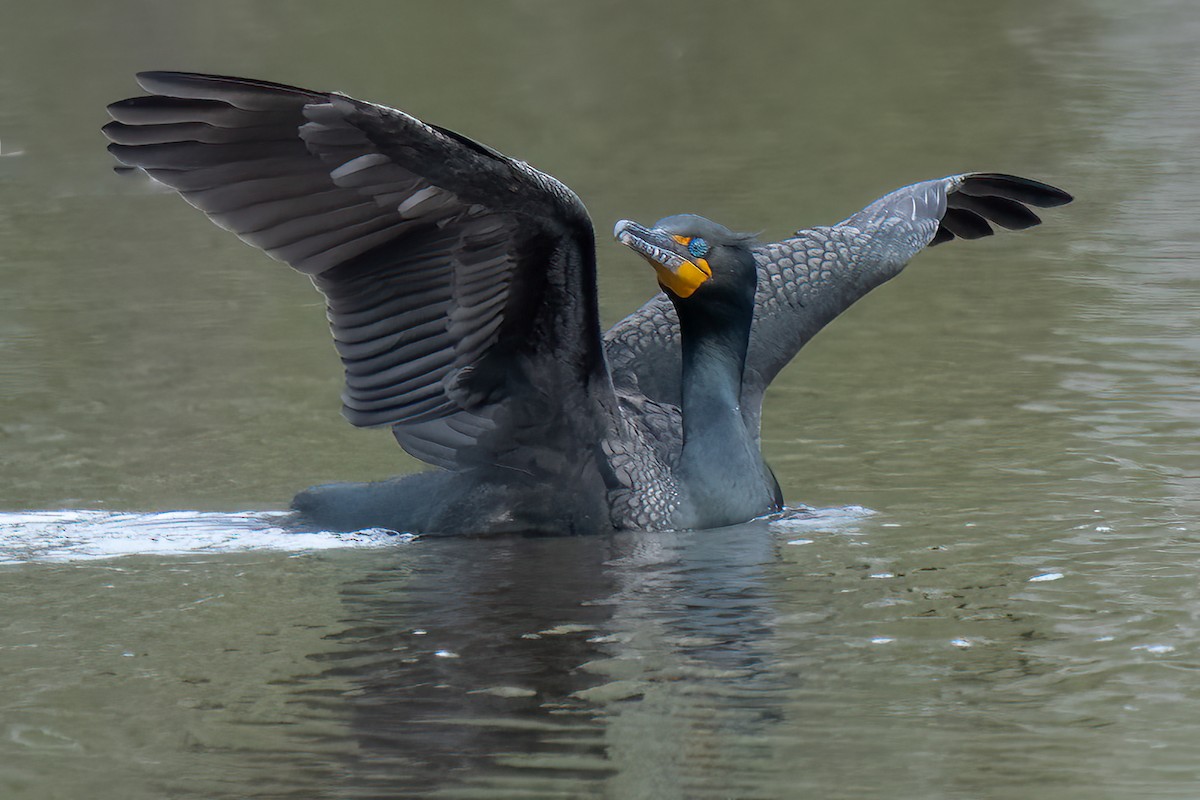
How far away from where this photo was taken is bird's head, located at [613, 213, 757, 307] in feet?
20.6

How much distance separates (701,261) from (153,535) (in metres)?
2.02

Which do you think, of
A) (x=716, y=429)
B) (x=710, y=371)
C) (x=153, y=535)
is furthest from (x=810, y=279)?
(x=153, y=535)

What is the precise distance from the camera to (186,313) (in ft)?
30.6

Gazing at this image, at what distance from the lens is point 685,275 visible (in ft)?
20.8

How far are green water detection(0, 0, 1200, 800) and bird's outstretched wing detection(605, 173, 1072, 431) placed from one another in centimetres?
47

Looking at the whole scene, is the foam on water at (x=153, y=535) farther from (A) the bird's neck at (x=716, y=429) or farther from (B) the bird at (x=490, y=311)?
(A) the bird's neck at (x=716, y=429)

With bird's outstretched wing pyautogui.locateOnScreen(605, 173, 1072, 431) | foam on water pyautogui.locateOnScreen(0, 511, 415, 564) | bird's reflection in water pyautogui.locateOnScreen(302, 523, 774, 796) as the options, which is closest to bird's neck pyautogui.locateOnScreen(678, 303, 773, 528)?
bird's reflection in water pyautogui.locateOnScreen(302, 523, 774, 796)

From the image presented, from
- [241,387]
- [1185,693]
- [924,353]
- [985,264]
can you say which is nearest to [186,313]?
[241,387]

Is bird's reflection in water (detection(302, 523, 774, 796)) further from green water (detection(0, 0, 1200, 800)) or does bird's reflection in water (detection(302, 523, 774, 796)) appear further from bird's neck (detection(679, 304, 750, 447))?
bird's neck (detection(679, 304, 750, 447))

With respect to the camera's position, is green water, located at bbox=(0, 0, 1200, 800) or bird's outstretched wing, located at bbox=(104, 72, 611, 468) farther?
bird's outstretched wing, located at bbox=(104, 72, 611, 468)

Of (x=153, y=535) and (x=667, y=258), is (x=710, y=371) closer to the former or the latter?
(x=667, y=258)

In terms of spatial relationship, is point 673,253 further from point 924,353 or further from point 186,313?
point 186,313

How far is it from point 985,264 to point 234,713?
21.3ft

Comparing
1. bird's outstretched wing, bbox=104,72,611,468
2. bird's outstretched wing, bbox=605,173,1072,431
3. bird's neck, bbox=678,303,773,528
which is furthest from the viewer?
bird's outstretched wing, bbox=605,173,1072,431
